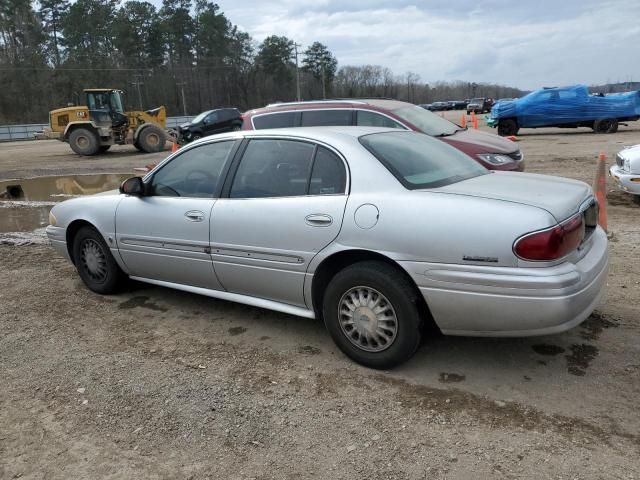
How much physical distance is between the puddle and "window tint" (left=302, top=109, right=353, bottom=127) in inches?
178

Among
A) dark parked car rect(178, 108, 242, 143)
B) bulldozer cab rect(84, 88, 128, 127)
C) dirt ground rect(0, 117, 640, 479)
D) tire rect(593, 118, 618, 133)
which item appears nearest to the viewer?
dirt ground rect(0, 117, 640, 479)

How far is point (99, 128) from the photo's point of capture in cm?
2220

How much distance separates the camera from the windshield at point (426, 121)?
795 centimetres

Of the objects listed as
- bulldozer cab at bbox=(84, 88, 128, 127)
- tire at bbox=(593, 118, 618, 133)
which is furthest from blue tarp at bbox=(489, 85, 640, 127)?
bulldozer cab at bbox=(84, 88, 128, 127)

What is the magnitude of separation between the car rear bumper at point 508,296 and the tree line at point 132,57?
6268cm

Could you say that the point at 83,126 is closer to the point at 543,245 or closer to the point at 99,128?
the point at 99,128

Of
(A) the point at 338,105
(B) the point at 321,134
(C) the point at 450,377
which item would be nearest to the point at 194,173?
(B) the point at 321,134

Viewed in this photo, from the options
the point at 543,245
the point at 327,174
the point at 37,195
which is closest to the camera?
the point at 543,245

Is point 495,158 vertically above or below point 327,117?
below

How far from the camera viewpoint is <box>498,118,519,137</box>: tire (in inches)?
869

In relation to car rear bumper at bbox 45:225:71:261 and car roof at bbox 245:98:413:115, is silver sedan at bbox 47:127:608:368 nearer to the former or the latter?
car rear bumper at bbox 45:225:71:261

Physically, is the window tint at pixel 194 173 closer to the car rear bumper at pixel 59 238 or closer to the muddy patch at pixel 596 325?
the car rear bumper at pixel 59 238

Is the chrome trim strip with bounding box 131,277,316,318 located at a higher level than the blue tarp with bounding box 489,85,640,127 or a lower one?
lower

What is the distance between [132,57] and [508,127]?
6005cm
